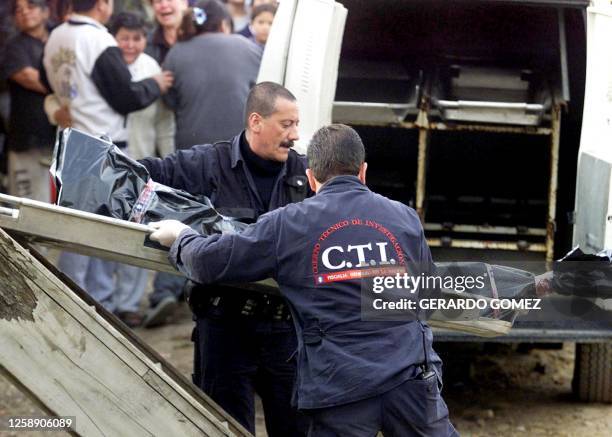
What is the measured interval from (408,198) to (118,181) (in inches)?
124

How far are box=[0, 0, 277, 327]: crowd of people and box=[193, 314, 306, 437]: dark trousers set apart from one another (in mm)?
2950

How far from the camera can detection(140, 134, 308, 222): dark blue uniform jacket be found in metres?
4.05

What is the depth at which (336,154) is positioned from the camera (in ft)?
10.9

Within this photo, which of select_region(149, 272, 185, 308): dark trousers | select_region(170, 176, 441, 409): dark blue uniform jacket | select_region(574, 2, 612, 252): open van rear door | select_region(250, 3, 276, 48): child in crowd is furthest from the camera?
select_region(250, 3, 276, 48): child in crowd

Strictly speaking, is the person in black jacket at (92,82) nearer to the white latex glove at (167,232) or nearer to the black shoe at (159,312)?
the black shoe at (159,312)

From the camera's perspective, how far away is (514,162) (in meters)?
7.05

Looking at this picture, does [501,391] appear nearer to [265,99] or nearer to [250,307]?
[250,307]

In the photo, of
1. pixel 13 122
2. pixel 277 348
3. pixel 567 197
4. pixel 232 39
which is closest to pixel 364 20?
pixel 232 39

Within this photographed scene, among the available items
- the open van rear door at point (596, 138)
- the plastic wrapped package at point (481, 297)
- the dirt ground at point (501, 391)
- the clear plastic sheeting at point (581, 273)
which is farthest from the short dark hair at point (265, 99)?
A: the dirt ground at point (501, 391)

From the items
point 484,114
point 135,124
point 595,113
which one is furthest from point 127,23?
point 595,113

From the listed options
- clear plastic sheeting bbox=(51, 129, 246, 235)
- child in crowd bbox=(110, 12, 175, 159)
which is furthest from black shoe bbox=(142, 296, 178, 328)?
clear plastic sheeting bbox=(51, 129, 246, 235)

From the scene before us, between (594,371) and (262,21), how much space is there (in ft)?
10.8

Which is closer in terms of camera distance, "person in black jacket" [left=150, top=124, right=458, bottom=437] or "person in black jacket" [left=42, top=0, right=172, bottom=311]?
"person in black jacket" [left=150, top=124, right=458, bottom=437]

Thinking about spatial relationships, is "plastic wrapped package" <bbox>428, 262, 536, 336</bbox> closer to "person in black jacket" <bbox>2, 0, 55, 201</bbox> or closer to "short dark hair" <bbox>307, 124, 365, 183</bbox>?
"short dark hair" <bbox>307, 124, 365, 183</bbox>
